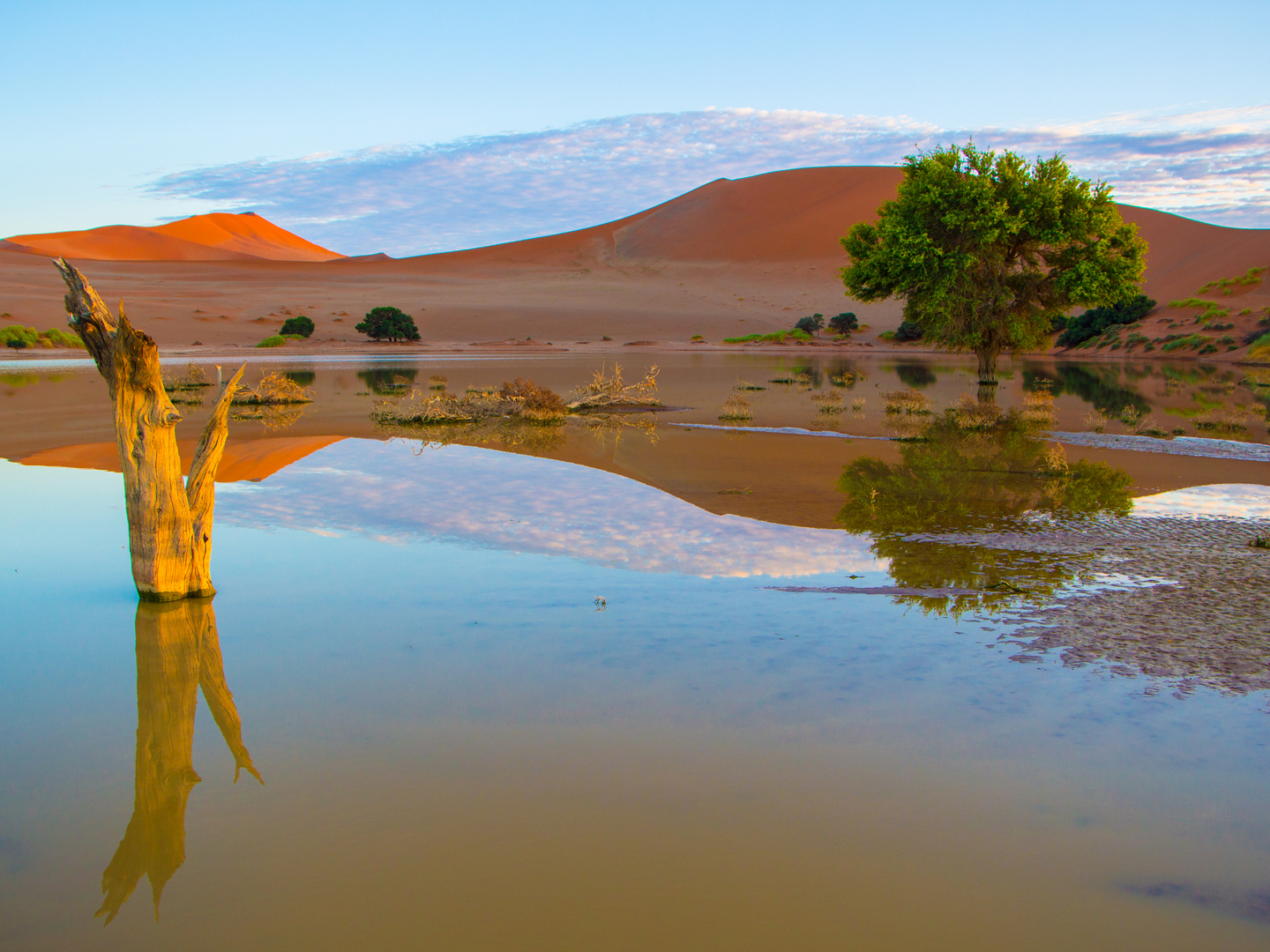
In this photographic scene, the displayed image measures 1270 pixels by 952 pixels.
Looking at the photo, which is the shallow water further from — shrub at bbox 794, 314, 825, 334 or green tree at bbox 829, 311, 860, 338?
green tree at bbox 829, 311, 860, 338

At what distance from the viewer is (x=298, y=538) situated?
8.09 metres

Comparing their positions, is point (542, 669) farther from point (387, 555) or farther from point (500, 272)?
point (500, 272)

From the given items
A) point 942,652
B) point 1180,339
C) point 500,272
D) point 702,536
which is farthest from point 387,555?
point 500,272

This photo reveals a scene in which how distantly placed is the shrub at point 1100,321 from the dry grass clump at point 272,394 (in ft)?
126

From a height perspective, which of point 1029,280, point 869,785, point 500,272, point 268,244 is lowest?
point 869,785

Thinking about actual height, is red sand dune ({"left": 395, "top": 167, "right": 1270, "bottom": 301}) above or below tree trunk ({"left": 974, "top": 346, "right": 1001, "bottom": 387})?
above

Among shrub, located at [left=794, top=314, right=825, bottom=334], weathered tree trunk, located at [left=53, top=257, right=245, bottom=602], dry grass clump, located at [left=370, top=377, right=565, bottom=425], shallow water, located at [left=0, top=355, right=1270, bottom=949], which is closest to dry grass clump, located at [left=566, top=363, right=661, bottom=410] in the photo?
dry grass clump, located at [left=370, top=377, right=565, bottom=425]

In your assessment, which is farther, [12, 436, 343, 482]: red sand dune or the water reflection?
[12, 436, 343, 482]: red sand dune

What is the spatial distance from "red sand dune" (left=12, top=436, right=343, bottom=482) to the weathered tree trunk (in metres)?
4.83

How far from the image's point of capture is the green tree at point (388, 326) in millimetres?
51531

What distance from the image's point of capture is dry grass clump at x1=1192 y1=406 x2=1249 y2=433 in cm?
1595

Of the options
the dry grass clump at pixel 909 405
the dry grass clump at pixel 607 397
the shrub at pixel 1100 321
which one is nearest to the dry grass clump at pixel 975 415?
the dry grass clump at pixel 909 405

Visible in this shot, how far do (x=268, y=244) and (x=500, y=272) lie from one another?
105 meters

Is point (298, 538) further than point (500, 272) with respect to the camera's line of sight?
No
